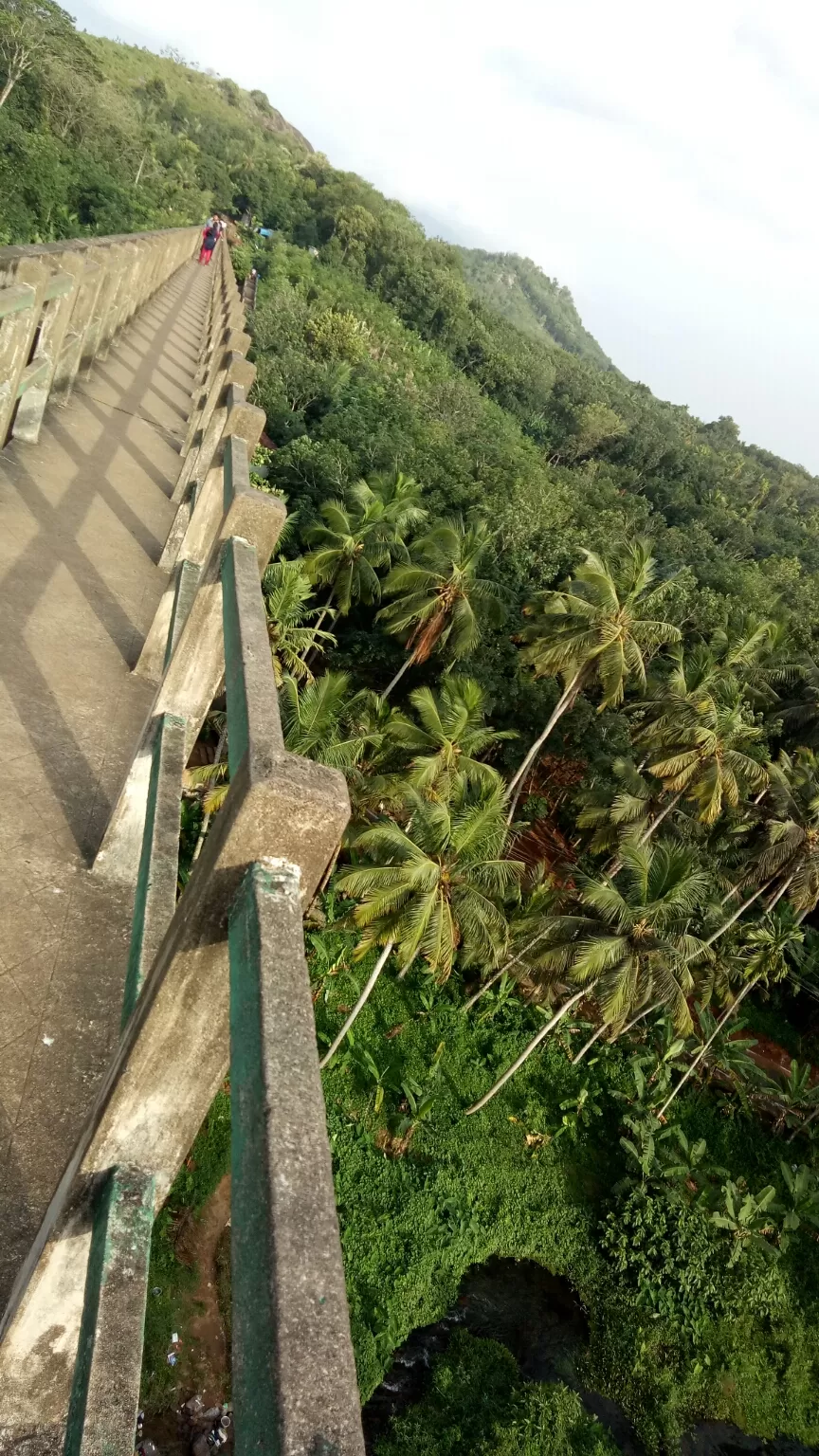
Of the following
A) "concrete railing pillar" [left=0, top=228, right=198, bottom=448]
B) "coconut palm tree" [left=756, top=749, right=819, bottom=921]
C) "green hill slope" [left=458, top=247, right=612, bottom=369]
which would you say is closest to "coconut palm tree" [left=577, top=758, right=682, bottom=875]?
"coconut palm tree" [left=756, top=749, right=819, bottom=921]

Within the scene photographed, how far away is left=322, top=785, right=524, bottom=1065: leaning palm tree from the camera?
39.5 feet

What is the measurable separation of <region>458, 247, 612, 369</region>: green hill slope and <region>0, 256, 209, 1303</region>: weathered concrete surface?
132297mm

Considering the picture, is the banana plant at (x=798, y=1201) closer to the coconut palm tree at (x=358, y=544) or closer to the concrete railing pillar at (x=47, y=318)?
the coconut palm tree at (x=358, y=544)

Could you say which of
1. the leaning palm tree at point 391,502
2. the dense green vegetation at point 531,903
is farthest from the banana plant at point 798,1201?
the leaning palm tree at point 391,502

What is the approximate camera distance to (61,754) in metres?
3.39

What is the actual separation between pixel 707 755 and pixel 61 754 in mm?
16092

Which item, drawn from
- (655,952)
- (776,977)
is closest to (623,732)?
(776,977)

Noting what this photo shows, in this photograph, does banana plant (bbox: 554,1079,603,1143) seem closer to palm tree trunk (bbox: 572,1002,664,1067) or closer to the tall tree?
palm tree trunk (bbox: 572,1002,664,1067)

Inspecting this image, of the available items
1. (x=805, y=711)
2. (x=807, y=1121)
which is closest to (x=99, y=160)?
(x=805, y=711)

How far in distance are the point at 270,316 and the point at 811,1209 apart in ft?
106

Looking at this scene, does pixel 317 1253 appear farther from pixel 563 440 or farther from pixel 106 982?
pixel 563 440

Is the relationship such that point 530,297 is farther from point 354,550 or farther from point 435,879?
point 435,879

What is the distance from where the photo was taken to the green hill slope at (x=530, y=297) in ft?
443

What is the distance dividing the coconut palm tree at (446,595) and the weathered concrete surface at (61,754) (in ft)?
37.2
